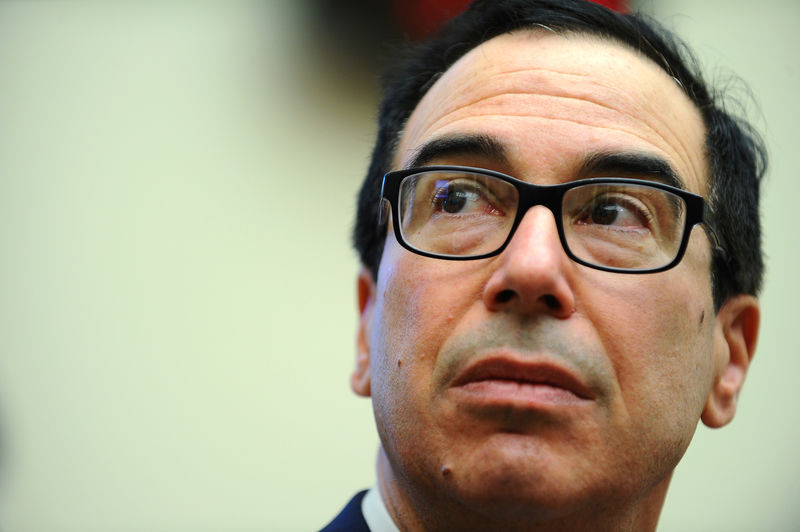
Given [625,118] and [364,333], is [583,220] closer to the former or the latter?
[625,118]

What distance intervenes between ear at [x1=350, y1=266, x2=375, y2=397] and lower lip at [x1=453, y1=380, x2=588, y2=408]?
49 centimetres

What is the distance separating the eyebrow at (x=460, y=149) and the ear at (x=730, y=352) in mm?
542

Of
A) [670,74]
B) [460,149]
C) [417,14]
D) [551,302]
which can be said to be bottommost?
[551,302]

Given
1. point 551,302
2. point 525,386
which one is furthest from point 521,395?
point 551,302

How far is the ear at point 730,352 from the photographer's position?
4.75 feet

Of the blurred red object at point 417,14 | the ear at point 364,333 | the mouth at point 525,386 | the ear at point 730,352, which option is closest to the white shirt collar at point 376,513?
the ear at point 364,333

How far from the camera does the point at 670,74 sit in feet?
4.93

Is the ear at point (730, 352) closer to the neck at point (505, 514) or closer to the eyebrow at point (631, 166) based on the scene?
the neck at point (505, 514)

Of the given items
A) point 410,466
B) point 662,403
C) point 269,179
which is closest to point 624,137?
point 662,403

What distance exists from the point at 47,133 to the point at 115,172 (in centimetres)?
33

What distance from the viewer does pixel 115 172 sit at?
9.57 feet

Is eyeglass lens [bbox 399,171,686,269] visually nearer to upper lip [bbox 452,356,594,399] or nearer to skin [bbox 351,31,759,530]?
skin [bbox 351,31,759,530]

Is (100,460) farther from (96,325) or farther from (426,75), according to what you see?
(426,75)

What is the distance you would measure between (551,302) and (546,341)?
6 cm
